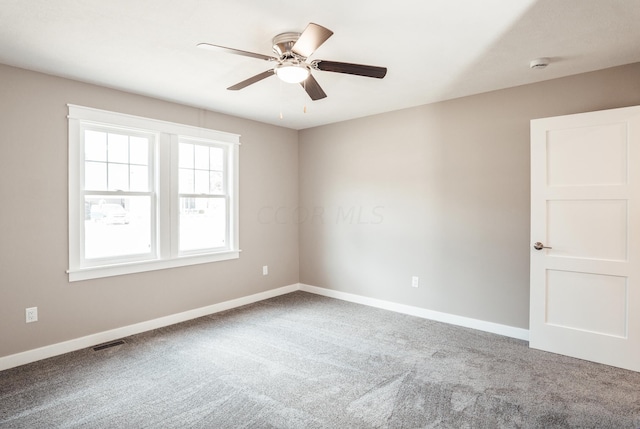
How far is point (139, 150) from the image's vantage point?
3.79m

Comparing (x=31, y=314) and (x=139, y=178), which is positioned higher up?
(x=139, y=178)

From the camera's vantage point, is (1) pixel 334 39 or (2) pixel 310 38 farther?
(1) pixel 334 39

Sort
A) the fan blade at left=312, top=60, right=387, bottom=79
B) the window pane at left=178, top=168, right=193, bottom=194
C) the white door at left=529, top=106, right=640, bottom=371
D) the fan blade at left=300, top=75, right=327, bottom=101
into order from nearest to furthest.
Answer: the fan blade at left=312, top=60, right=387, bottom=79, the fan blade at left=300, top=75, right=327, bottom=101, the white door at left=529, top=106, right=640, bottom=371, the window pane at left=178, top=168, right=193, bottom=194

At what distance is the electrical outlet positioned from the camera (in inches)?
119

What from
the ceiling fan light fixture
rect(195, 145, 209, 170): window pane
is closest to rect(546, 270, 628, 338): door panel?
the ceiling fan light fixture

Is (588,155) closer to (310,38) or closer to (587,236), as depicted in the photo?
(587,236)

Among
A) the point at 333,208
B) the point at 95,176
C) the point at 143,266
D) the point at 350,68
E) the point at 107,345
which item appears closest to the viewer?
the point at 350,68

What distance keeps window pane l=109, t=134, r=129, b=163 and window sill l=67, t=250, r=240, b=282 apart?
3.62ft

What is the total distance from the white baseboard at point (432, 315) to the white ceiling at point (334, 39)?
2.48m

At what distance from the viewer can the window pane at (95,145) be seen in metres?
3.41

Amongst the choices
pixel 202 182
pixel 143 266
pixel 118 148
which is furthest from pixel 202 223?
pixel 118 148

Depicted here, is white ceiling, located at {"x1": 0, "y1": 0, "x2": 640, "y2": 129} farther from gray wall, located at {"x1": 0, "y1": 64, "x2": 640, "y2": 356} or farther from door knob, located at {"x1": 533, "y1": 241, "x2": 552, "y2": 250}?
door knob, located at {"x1": 533, "y1": 241, "x2": 552, "y2": 250}

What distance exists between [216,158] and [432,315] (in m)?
3.32

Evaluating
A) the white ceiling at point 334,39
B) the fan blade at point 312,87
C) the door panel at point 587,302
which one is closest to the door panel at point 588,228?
the door panel at point 587,302
